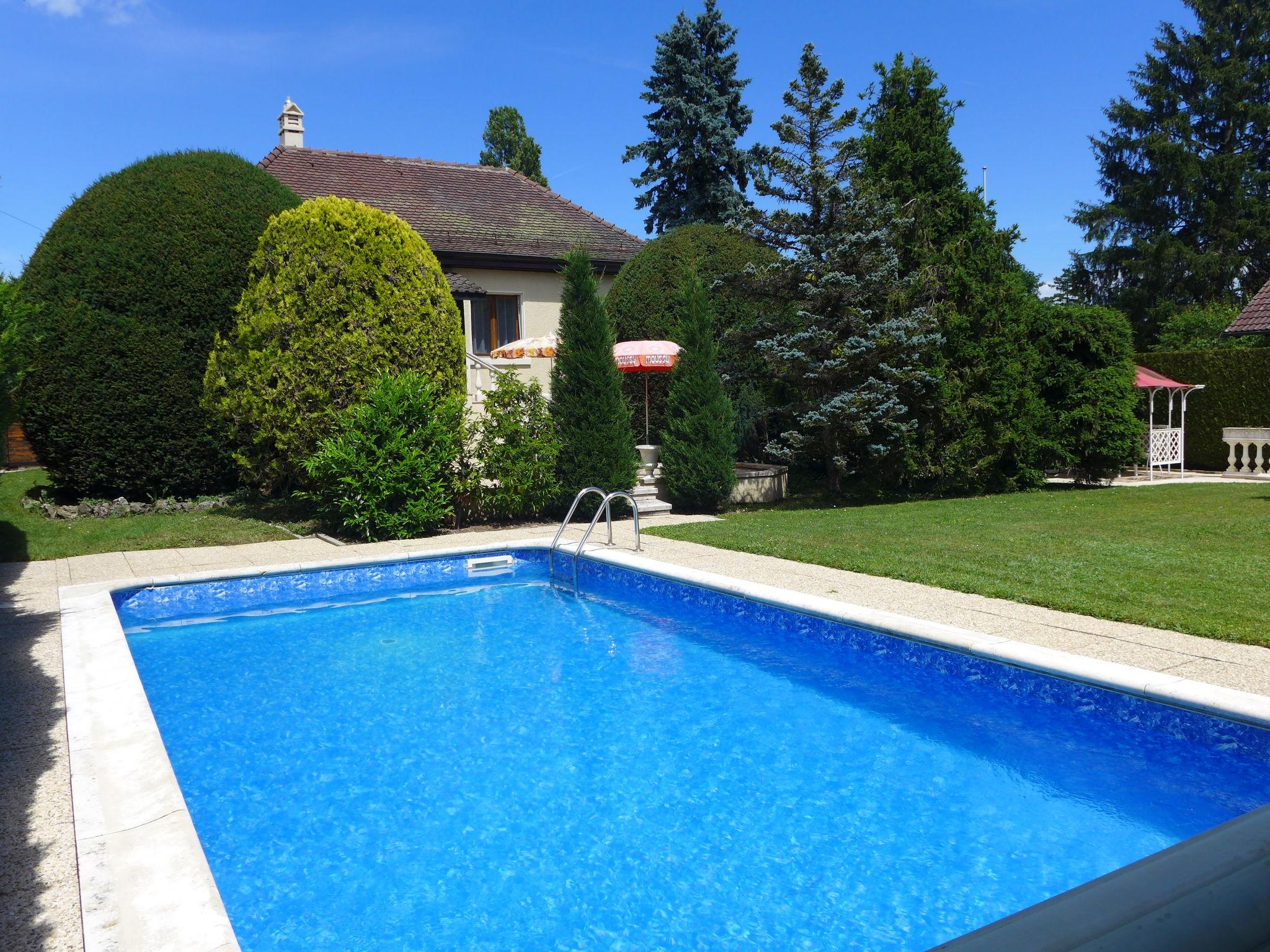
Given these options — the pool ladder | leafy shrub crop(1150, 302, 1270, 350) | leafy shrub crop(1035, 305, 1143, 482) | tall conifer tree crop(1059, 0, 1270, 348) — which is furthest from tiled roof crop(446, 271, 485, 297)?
tall conifer tree crop(1059, 0, 1270, 348)

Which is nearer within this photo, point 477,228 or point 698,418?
point 698,418

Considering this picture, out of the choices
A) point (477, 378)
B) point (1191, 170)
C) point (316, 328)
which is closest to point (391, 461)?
point (316, 328)

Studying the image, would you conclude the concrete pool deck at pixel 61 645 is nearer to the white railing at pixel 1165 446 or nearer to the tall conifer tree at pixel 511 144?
the white railing at pixel 1165 446

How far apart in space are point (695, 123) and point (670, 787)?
85.5 feet

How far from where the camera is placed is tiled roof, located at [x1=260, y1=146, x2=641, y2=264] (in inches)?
807

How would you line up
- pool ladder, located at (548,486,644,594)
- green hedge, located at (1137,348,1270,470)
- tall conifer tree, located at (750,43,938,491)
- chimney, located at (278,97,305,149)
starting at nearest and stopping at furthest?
pool ladder, located at (548,486,644,594) < tall conifer tree, located at (750,43,938,491) < green hedge, located at (1137,348,1270,470) < chimney, located at (278,97,305,149)

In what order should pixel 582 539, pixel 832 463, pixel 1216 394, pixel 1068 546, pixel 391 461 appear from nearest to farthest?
1. pixel 1068 546
2. pixel 582 539
3. pixel 391 461
4. pixel 832 463
5. pixel 1216 394

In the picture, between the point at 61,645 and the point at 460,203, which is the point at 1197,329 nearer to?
the point at 460,203

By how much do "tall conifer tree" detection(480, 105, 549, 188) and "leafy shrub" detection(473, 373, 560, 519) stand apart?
3259cm

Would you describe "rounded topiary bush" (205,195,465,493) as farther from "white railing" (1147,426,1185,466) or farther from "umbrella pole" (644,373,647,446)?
"white railing" (1147,426,1185,466)

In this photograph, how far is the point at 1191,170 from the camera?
33719mm

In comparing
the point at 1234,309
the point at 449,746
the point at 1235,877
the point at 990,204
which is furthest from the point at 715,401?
the point at 1234,309

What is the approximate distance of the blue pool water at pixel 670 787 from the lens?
3738 millimetres

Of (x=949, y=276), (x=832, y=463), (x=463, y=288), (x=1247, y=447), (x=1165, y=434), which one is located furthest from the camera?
(x=1165, y=434)
